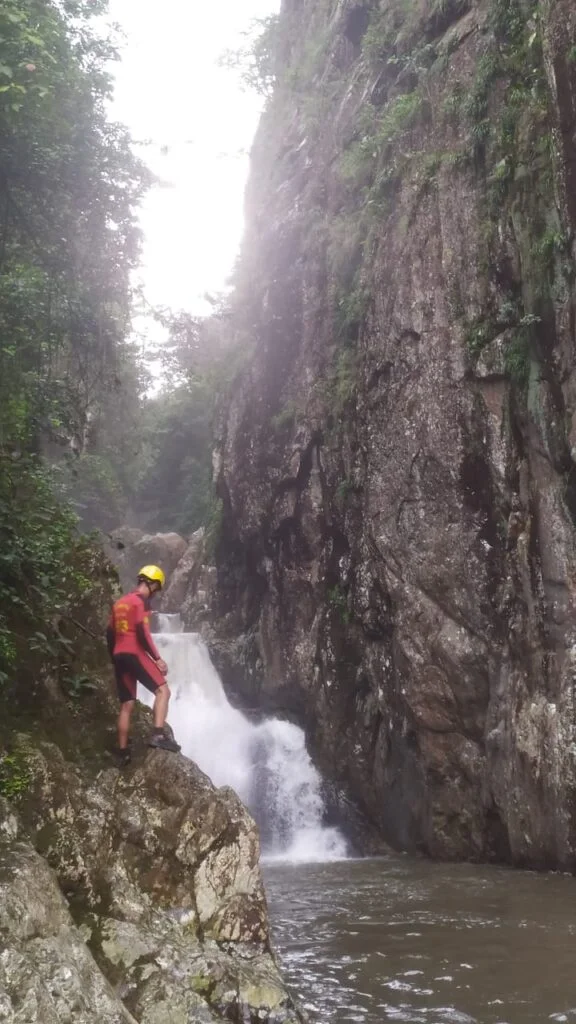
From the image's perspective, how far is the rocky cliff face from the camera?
436 inches

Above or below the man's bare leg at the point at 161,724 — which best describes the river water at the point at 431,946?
below

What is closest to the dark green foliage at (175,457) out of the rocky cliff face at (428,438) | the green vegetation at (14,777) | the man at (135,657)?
the rocky cliff face at (428,438)

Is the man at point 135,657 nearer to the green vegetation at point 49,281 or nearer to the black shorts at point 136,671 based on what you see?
the black shorts at point 136,671

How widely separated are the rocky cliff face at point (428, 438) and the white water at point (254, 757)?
2.19 feet

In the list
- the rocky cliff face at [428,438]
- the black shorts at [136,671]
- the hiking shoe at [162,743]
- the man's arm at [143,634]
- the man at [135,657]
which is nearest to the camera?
the hiking shoe at [162,743]

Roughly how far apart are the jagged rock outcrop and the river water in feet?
2.68

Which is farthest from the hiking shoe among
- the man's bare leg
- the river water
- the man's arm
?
the river water

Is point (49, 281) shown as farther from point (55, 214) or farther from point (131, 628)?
point (131, 628)

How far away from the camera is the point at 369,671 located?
49.6ft

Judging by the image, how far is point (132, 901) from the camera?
4.96m

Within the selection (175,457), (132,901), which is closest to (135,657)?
(132,901)

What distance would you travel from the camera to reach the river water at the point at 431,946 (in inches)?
207

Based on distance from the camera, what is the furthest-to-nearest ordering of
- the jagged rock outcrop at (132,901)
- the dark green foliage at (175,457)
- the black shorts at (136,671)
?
the dark green foliage at (175,457)
the black shorts at (136,671)
the jagged rock outcrop at (132,901)

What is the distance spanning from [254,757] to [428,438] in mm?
7743
